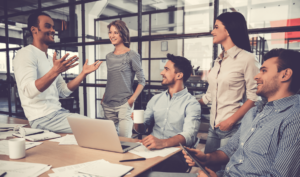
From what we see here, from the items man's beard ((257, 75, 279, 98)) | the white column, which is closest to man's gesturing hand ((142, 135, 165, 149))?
man's beard ((257, 75, 279, 98))

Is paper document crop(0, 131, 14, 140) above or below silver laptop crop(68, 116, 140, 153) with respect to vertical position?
below

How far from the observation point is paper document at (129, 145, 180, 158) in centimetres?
121

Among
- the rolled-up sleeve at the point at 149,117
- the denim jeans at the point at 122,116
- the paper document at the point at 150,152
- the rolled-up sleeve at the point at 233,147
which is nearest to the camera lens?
the paper document at the point at 150,152

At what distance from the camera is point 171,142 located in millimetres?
1354

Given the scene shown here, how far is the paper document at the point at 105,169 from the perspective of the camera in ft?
3.20

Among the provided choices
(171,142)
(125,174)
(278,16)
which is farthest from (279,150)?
(278,16)

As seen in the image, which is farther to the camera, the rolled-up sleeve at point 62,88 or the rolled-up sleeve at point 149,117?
the rolled-up sleeve at point 62,88

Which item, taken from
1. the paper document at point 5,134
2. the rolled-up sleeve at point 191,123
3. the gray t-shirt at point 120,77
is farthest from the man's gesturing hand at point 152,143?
the paper document at point 5,134

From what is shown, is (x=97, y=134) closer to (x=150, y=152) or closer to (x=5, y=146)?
(x=150, y=152)

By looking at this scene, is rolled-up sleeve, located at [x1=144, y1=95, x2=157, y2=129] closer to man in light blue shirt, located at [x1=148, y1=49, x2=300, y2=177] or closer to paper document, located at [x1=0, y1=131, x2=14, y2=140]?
man in light blue shirt, located at [x1=148, y1=49, x2=300, y2=177]

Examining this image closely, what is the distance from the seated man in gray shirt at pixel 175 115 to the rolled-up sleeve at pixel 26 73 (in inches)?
36.9

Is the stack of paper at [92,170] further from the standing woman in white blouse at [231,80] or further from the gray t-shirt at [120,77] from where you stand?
the gray t-shirt at [120,77]

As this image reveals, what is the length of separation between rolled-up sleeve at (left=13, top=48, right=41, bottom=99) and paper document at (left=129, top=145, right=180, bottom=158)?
984 mm

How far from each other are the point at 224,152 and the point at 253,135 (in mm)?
269
